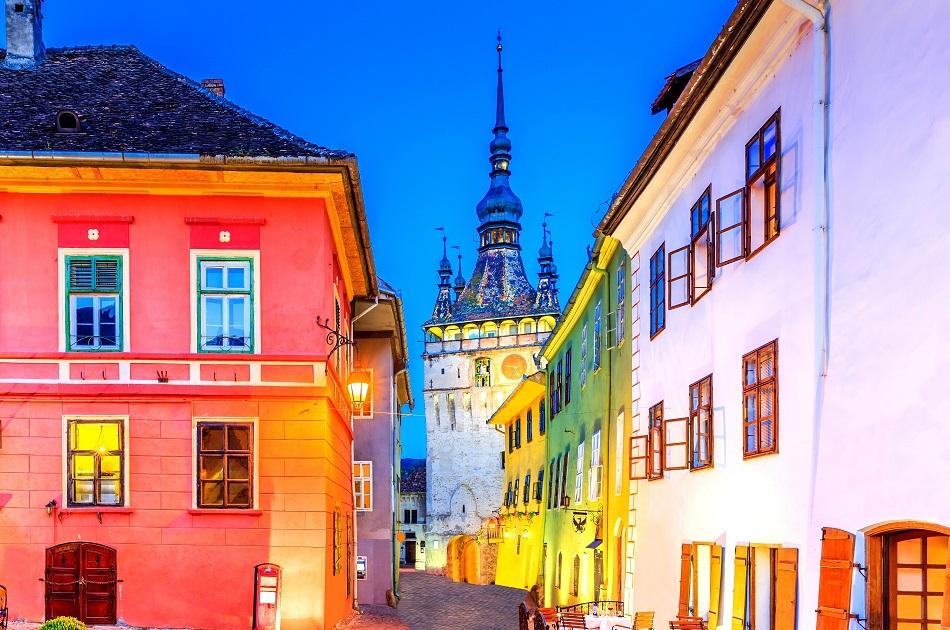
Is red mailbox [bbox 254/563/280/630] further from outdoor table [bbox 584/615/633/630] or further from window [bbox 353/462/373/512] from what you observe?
window [bbox 353/462/373/512]

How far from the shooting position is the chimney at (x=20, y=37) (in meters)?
18.4

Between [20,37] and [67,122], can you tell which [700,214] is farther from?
[20,37]

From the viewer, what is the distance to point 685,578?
1383cm

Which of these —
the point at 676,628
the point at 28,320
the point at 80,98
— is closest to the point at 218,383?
the point at 28,320

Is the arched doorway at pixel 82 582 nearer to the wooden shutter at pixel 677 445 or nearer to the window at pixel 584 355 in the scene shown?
the wooden shutter at pixel 677 445

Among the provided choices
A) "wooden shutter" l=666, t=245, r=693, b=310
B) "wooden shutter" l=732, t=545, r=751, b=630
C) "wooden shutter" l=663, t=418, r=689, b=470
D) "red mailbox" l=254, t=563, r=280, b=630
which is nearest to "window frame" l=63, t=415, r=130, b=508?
"red mailbox" l=254, t=563, r=280, b=630

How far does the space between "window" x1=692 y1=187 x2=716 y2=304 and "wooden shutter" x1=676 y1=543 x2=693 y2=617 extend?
343 centimetres

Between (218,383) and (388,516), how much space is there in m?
13.4

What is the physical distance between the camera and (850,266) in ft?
28.2

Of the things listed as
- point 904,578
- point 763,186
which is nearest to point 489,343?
point 763,186

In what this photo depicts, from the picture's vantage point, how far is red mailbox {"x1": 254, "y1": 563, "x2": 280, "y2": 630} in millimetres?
14406

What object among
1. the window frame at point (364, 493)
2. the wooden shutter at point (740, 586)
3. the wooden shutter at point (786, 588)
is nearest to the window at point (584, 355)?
the window frame at point (364, 493)

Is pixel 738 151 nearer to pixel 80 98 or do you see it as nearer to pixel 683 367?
pixel 683 367

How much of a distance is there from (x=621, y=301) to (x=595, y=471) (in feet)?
16.8
